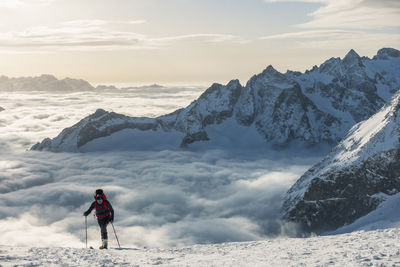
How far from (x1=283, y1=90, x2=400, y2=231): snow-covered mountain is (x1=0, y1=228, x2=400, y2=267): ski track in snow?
101 meters

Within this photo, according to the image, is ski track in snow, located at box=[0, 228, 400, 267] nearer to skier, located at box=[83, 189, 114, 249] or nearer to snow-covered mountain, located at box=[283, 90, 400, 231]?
skier, located at box=[83, 189, 114, 249]

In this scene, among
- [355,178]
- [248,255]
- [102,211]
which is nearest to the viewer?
[248,255]

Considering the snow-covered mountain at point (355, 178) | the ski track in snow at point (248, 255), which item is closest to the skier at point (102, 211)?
the ski track in snow at point (248, 255)

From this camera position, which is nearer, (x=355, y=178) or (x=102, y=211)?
(x=102, y=211)

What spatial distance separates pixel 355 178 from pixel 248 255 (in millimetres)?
113499

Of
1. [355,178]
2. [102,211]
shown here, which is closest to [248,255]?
[102,211]

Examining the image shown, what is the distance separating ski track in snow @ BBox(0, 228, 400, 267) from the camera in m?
19.1

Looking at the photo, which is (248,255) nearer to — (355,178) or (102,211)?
(102,211)

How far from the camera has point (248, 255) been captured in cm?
2312

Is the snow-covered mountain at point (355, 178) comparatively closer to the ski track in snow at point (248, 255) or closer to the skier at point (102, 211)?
the ski track in snow at point (248, 255)

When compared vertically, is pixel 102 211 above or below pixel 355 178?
above

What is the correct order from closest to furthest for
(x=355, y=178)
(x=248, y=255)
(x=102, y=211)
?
(x=248, y=255) < (x=102, y=211) < (x=355, y=178)

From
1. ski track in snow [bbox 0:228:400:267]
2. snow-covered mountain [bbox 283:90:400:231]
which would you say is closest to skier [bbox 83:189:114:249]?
ski track in snow [bbox 0:228:400:267]

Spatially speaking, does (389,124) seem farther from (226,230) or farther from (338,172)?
(226,230)
